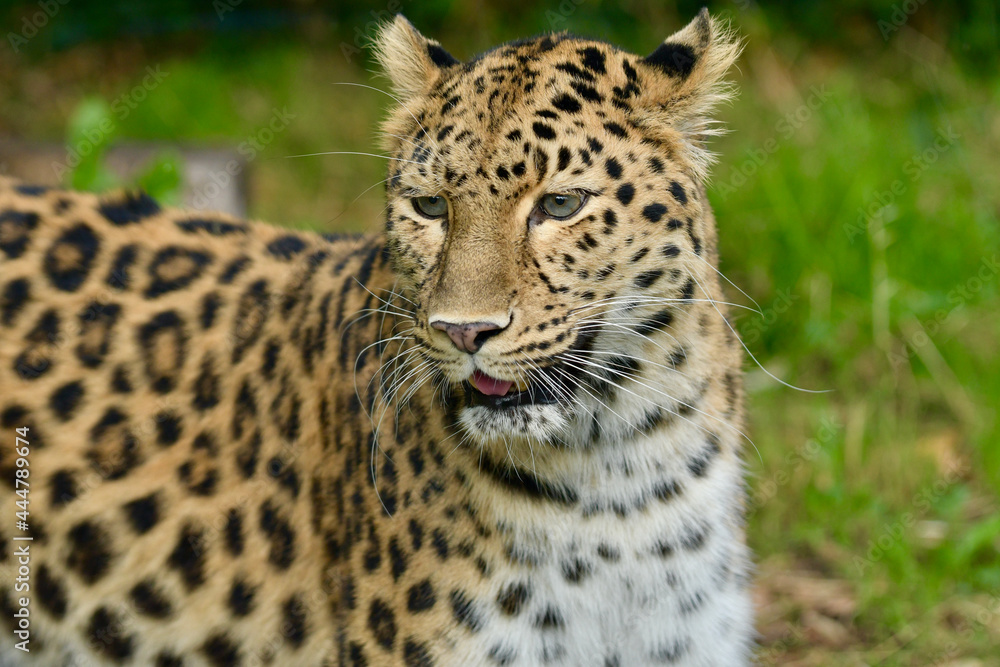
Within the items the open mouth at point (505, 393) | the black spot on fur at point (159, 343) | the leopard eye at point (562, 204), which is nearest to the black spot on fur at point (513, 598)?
the open mouth at point (505, 393)

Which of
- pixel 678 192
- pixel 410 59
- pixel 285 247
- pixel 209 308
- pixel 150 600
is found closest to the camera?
pixel 678 192

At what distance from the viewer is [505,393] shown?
3309 millimetres

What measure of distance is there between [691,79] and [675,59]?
97mm

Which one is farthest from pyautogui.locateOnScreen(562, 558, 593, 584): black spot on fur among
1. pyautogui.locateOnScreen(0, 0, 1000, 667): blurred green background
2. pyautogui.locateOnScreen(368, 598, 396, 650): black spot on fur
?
pyautogui.locateOnScreen(0, 0, 1000, 667): blurred green background

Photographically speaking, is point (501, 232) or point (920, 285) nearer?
point (501, 232)

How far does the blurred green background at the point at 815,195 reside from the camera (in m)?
5.46

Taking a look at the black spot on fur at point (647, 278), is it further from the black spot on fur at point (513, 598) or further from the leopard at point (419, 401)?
the black spot on fur at point (513, 598)

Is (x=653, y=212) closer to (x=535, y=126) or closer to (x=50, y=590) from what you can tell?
(x=535, y=126)

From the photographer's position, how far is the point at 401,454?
3.72 metres

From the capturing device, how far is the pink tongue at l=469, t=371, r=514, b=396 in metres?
3.29

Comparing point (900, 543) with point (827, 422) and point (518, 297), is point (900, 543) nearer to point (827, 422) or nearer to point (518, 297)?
point (827, 422)

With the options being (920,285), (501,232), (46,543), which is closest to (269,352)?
(46,543)

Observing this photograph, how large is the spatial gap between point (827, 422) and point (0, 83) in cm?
932

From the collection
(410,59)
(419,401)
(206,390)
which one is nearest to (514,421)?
(419,401)
